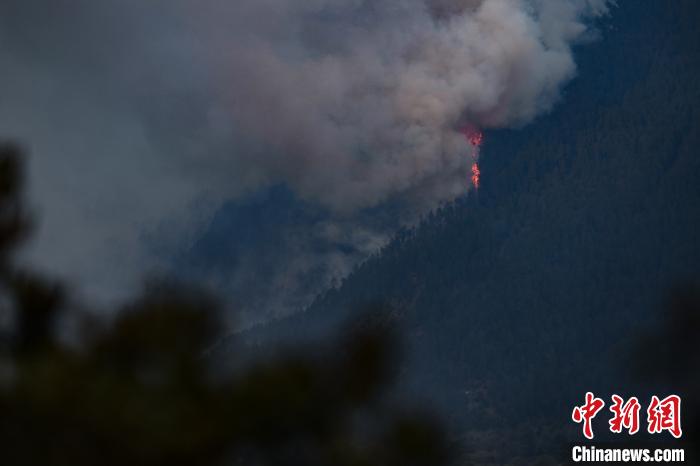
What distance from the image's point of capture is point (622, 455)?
431 feet

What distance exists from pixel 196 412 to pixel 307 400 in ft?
9.35

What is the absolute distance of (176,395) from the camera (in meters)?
21.3

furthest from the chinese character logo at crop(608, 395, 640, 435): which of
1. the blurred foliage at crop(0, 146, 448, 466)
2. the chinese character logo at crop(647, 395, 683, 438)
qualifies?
the blurred foliage at crop(0, 146, 448, 466)

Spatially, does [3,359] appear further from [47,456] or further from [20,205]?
[20,205]

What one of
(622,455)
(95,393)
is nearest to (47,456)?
(95,393)

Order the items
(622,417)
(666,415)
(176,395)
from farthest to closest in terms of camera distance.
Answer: (622,417) → (666,415) → (176,395)

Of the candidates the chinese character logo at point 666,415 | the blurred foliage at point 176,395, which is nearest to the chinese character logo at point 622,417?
the chinese character logo at point 666,415

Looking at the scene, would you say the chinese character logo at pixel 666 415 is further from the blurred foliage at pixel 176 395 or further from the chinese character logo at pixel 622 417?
the blurred foliage at pixel 176 395

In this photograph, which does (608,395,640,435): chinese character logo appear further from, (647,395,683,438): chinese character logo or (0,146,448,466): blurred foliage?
(0,146,448,466): blurred foliage

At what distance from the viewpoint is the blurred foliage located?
19656 mm

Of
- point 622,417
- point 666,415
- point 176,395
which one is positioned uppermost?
point 622,417

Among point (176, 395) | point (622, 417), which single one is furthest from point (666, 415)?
point (176, 395)

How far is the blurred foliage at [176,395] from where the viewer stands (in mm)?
19656

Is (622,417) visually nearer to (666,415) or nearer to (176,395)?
(666,415)
